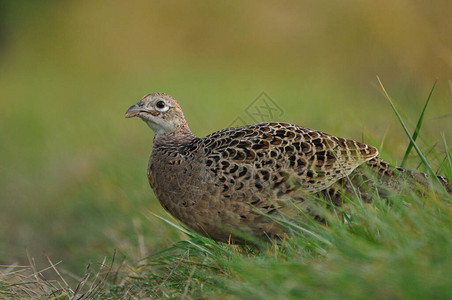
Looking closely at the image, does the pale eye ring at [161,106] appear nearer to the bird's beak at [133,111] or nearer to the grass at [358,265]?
the bird's beak at [133,111]

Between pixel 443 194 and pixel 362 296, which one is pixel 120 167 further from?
pixel 362 296

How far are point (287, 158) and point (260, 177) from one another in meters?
0.22

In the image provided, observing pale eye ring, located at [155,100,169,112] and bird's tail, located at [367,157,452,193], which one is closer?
bird's tail, located at [367,157,452,193]

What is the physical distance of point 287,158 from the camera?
13.8ft

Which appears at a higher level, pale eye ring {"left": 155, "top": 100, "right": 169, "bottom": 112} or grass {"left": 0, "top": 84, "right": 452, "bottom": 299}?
pale eye ring {"left": 155, "top": 100, "right": 169, "bottom": 112}

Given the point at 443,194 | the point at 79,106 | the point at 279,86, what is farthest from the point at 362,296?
the point at 79,106

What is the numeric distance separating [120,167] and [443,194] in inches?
205

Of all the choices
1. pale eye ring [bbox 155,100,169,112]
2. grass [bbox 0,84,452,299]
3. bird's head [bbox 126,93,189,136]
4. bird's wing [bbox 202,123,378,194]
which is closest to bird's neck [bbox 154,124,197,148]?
bird's head [bbox 126,93,189,136]

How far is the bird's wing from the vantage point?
4.16m

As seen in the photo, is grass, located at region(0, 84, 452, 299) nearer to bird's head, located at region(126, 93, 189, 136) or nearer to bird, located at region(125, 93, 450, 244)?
bird, located at region(125, 93, 450, 244)

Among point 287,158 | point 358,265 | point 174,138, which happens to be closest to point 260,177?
point 287,158

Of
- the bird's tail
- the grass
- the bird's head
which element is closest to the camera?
the grass

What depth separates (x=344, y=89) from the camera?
38.1 ft

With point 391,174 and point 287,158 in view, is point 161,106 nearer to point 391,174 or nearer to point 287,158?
point 287,158
